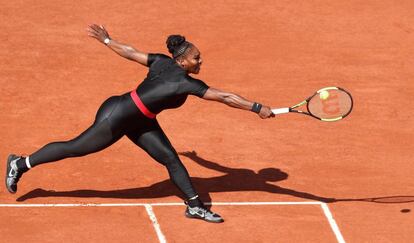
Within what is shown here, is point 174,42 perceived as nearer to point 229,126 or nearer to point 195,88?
point 195,88

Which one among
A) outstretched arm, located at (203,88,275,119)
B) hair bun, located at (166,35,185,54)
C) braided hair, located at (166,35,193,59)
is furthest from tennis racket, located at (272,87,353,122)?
hair bun, located at (166,35,185,54)

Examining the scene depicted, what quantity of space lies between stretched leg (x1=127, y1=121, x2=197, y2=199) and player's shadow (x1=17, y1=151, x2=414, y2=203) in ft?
3.21

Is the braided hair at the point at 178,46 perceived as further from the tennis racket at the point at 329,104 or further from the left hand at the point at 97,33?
the tennis racket at the point at 329,104

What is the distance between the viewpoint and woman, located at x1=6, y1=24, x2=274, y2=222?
15.9m

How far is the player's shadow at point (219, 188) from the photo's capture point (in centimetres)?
1745

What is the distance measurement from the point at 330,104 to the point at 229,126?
408 centimetres

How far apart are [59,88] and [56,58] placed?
142cm

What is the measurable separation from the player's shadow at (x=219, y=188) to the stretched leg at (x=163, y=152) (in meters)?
0.98

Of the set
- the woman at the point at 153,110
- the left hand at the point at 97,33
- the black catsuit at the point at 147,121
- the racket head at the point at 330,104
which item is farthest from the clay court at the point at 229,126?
the left hand at the point at 97,33

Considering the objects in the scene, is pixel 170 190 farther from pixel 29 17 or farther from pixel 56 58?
pixel 29 17

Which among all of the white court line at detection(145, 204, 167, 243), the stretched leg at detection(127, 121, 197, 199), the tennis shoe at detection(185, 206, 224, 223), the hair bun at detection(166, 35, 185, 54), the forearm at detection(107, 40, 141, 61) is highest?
the hair bun at detection(166, 35, 185, 54)

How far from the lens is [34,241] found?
1586 centimetres

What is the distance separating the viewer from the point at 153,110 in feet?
53.3

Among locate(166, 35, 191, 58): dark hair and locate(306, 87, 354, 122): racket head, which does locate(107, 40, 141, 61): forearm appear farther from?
locate(306, 87, 354, 122): racket head
